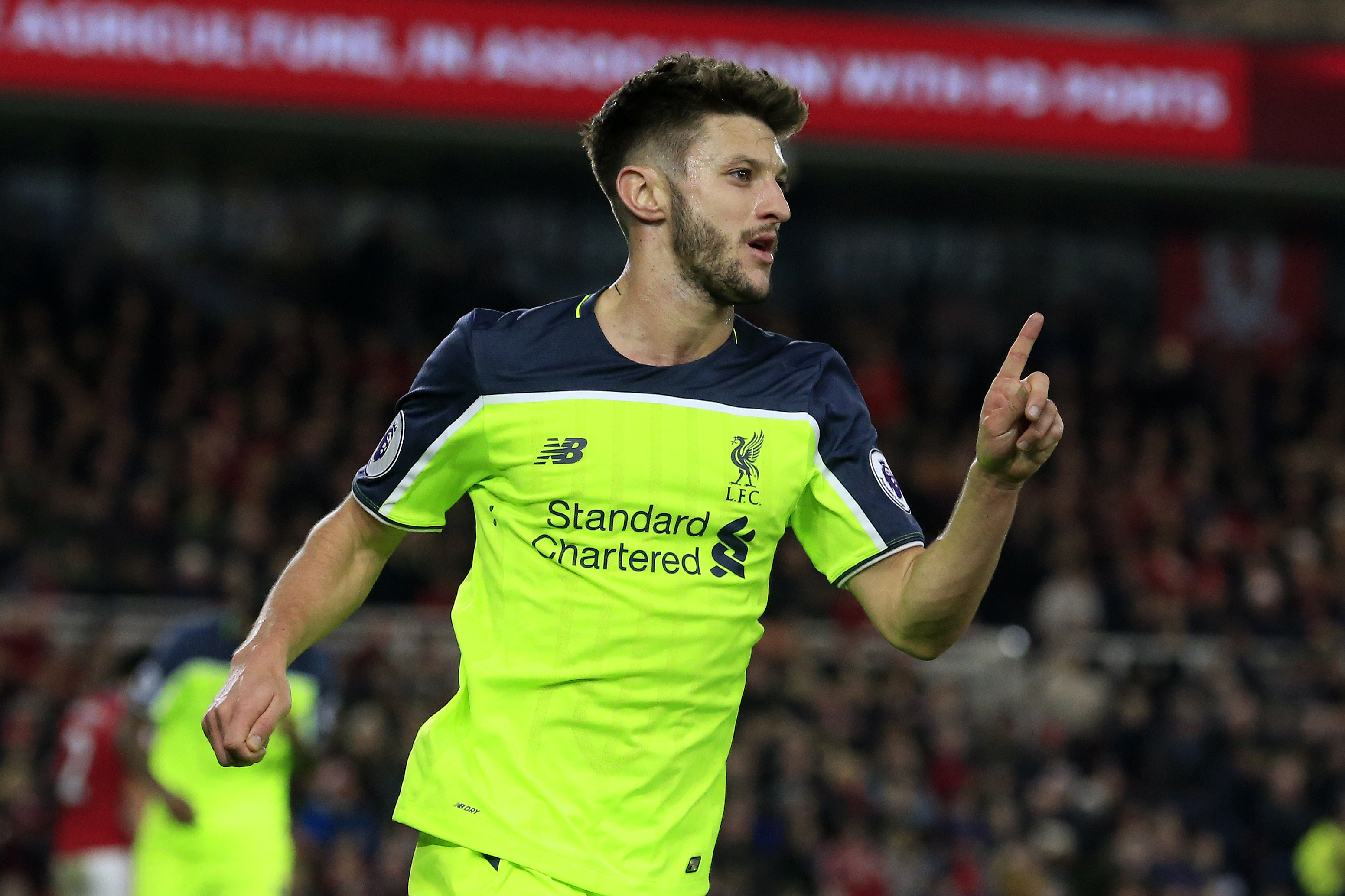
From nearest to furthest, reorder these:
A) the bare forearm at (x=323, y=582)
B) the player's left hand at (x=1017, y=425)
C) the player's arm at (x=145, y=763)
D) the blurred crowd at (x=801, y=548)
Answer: the player's left hand at (x=1017, y=425)
the bare forearm at (x=323, y=582)
the player's arm at (x=145, y=763)
the blurred crowd at (x=801, y=548)

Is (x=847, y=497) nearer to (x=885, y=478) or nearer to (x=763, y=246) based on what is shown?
(x=885, y=478)

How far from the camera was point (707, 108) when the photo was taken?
3229mm

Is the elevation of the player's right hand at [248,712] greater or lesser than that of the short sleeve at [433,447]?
lesser

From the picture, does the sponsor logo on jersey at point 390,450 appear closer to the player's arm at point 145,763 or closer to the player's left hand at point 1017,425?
the player's left hand at point 1017,425

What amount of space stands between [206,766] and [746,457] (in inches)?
186

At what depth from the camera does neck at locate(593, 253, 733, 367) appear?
3232 mm

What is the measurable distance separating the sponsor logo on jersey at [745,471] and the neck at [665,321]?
0.71 ft

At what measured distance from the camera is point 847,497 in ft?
10.3

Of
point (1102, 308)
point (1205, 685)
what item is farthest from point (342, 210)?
point (1205, 685)

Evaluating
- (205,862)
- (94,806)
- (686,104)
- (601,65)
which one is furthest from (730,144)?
(601,65)

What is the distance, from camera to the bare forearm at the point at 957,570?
2.83 meters

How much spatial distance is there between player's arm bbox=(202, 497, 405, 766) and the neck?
Result: 1.84 feet

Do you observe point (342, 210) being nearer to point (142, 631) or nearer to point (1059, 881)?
point (142, 631)

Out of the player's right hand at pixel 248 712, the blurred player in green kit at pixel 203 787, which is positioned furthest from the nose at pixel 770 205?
the blurred player in green kit at pixel 203 787
